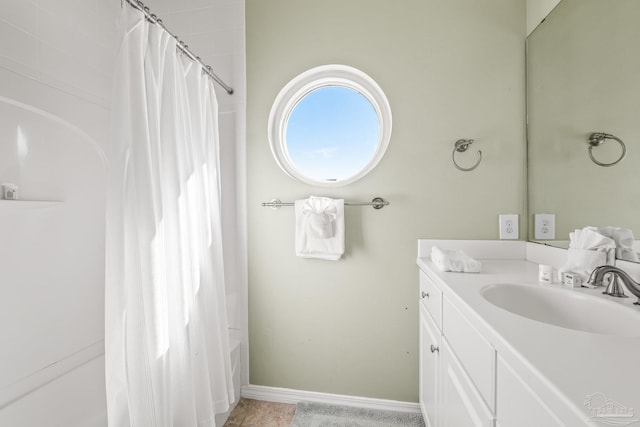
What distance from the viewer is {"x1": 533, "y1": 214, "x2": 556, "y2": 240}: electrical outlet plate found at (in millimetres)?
1314

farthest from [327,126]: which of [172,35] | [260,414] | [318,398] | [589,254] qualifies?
[260,414]

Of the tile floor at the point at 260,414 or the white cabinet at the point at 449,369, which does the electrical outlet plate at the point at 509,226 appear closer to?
the white cabinet at the point at 449,369

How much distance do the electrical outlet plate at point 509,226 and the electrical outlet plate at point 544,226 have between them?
3.3 inches

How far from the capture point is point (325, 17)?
63.3 inches

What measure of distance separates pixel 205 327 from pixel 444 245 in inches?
50.3

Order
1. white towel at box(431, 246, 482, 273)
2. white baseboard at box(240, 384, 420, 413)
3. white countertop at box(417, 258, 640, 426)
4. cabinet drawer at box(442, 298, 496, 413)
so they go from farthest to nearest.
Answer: white baseboard at box(240, 384, 420, 413)
white towel at box(431, 246, 482, 273)
cabinet drawer at box(442, 298, 496, 413)
white countertop at box(417, 258, 640, 426)

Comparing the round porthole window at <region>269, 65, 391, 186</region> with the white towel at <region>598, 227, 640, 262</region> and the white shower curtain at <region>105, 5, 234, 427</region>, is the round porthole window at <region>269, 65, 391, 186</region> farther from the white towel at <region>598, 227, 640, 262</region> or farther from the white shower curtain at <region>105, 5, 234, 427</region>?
the white towel at <region>598, 227, 640, 262</region>

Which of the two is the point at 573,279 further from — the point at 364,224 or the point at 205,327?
the point at 205,327

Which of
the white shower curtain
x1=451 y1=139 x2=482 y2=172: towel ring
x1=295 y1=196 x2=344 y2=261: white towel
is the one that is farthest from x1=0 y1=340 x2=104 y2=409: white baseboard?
x1=451 y1=139 x2=482 y2=172: towel ring

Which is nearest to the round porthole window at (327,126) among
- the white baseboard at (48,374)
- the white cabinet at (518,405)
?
the white cabinet at (518,405)

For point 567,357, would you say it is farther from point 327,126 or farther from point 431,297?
point 327,126

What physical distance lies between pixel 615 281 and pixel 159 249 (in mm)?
1481

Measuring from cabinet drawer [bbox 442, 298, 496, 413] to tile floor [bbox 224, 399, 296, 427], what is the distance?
111 centimetres

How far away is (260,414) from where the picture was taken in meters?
1.59
